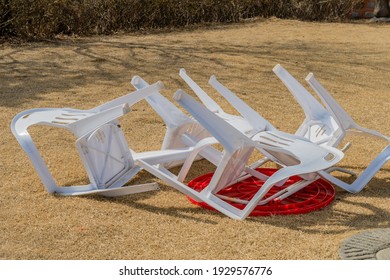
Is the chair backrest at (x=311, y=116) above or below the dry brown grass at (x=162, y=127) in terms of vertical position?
above

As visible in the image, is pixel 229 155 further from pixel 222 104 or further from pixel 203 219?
pixel 222 104

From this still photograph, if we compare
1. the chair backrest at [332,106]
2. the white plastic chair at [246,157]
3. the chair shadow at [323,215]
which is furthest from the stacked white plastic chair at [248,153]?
the chair backrest at [332,106]

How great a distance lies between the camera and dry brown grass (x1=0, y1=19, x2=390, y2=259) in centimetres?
378

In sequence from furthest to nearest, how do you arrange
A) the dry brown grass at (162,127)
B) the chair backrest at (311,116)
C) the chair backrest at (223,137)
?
the chair backrest at (311,116), the chair backrest at (223,137), the dry brown grass at (162,127)

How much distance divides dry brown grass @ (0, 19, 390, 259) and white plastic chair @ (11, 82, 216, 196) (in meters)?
0.11

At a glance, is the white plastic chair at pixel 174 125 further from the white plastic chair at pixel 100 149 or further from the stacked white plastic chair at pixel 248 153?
the stacked white plastic chair at pixel 248 153

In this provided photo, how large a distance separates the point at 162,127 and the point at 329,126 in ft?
6.11

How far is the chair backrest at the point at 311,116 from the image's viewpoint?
502 centimetres

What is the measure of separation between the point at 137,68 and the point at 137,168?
4579 mm

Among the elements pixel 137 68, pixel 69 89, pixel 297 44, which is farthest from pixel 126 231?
pixel 297 44

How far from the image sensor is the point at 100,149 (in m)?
4.62

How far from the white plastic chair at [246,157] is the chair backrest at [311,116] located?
0.53 meters

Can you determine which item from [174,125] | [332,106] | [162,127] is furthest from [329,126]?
[162,127]

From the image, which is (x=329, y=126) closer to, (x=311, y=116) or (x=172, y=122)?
(x=311, y=116)
